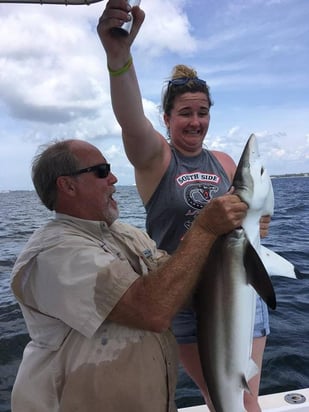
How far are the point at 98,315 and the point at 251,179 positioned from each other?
95 centimetres

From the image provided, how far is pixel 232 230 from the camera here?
2264 mm

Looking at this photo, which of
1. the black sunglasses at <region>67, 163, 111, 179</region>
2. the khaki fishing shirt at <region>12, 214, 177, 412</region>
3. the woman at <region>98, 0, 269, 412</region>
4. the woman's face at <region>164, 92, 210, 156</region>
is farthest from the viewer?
the woman's face at <region>164, 92, 210, 156</region>

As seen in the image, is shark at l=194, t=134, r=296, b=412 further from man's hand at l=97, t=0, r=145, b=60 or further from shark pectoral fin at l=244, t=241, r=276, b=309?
man's hand at l=97, t=0, r=145, b=60

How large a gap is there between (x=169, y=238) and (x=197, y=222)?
814 mm

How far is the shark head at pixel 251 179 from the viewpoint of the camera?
2.24m

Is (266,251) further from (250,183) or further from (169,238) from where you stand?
(169,238)

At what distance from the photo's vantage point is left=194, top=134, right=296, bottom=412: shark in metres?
2.25

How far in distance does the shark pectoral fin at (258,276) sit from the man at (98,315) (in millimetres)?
167

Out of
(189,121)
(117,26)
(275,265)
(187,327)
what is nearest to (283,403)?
(187,327)

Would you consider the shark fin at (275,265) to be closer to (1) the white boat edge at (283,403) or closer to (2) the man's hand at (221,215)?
(2) the man's hand at (221,215)

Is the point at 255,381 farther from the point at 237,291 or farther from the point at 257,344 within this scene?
the point at 237,291

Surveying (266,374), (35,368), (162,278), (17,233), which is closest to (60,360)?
(35,368)

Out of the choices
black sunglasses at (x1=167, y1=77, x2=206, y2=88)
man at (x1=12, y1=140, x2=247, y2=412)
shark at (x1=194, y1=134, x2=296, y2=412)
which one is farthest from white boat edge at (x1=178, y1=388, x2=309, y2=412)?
black sunglasses at (x1=167, y1=77, x2=206, y2=88)

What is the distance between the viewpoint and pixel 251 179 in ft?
7.35
